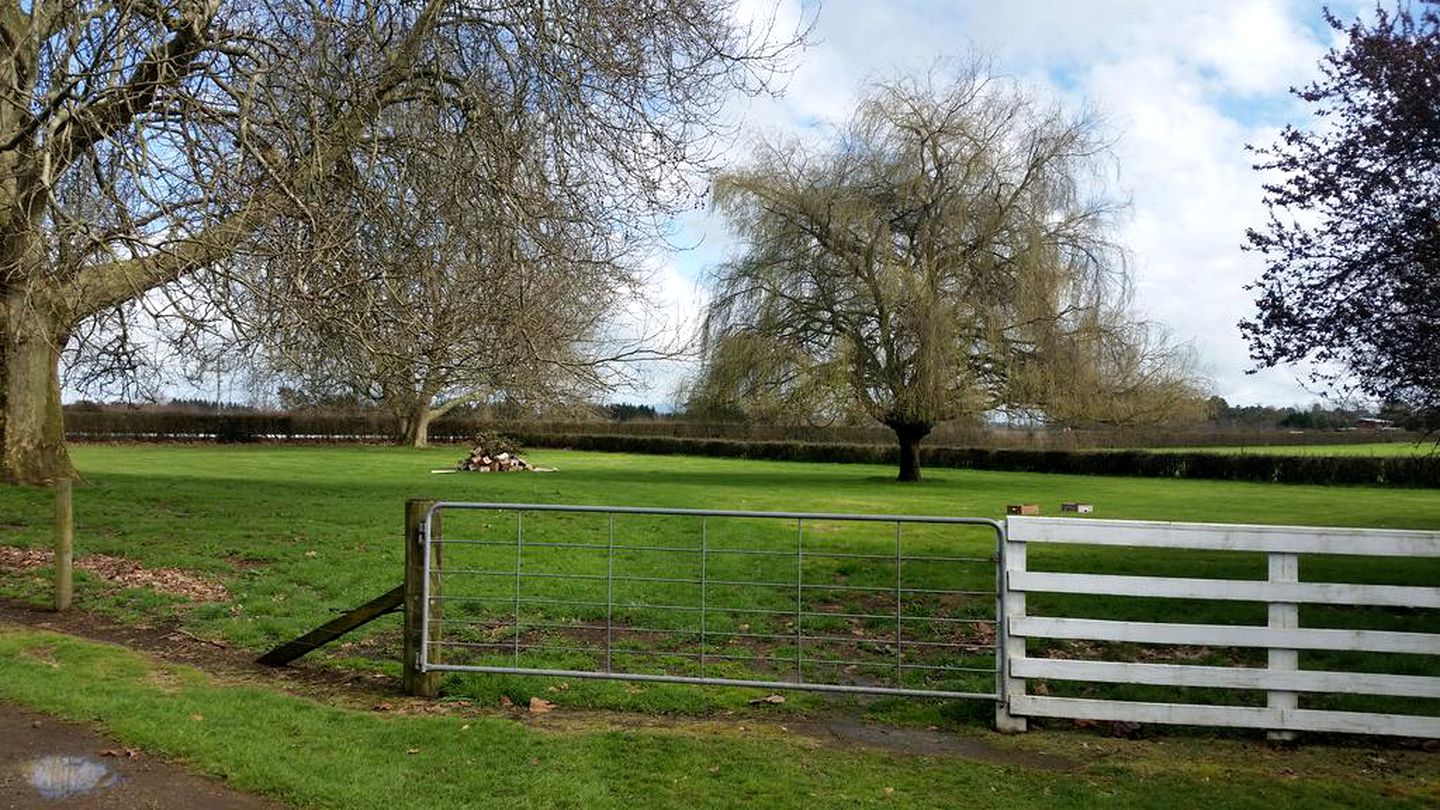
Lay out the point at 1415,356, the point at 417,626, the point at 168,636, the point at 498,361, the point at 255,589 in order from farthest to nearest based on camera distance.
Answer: the point at 498,361
the point at 1415,356
the point at 255,589
the point at 168,636
the point at 417,626

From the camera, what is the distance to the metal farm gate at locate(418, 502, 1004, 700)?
630 centimetres

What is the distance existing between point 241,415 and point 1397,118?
61468 mm

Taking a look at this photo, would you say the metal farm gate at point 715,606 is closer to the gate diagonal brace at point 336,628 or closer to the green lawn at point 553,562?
the green lawn at point 553,562

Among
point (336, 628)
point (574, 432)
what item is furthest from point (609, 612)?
point (574, 432)

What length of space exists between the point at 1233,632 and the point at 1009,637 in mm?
1238

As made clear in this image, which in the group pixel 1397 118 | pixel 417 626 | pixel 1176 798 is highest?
pixel 1397 118

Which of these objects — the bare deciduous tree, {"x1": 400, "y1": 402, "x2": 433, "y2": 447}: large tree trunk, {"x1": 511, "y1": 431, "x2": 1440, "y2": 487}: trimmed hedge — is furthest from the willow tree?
{"x1": 400, "y1": 402, "x2": 433, "y2": 447}: large tree trunk

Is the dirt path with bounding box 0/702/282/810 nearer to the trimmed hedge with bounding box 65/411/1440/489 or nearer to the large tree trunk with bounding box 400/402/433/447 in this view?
the trimmed hedge with bounding box 65/411/1440/489

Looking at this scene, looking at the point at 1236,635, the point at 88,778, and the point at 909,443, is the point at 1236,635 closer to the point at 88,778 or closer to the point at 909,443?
the point at 88,778

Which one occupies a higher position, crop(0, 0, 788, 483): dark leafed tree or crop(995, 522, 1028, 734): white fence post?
crop(0, 0, 788, 483): dark leafed tree

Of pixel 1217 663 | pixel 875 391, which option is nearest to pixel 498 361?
pixel 1217 663

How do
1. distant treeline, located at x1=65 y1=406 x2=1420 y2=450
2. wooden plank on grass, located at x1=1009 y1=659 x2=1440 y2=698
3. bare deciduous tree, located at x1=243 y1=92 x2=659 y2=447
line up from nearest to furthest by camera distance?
wooden plank on grass, located at x1=1009 y1=659 x2=1440 y2=698 → bare deciduous tree, located at x1=243 y1=92 x2=659 y2=447 → distant treeline, located at x1=65 y1=406 x2=1420 y2=450

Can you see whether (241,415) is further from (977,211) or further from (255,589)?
(255,589)

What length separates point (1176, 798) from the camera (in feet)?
16.0
